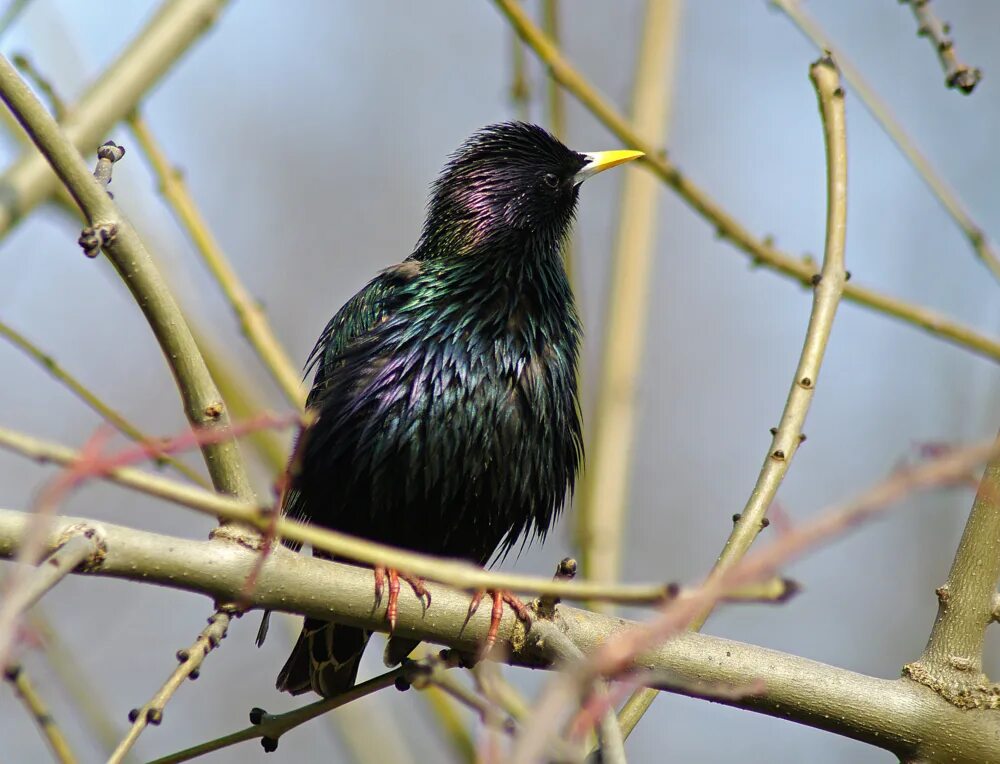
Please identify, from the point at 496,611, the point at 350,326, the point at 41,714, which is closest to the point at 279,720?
the point at 496,611

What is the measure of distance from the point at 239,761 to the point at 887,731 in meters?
7.93

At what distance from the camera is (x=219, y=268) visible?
4703 mm

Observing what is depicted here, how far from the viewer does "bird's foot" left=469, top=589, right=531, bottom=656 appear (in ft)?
11.0

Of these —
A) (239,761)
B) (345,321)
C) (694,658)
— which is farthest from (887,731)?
(239,761)

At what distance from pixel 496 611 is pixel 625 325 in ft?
7.15

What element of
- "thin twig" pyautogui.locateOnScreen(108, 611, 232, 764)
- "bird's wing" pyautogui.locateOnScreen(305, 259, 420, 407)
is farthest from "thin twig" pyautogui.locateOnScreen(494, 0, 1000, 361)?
"thin twig" pyautogui.locateOnScreen(108, 611, 232, 764)

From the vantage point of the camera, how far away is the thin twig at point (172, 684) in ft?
8.71

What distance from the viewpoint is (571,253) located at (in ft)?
18.4

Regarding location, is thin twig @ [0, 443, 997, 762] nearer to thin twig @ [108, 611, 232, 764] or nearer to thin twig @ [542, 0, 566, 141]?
thin twig @ [108, 611, 232, 764]

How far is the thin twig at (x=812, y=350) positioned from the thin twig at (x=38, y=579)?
4.87ft

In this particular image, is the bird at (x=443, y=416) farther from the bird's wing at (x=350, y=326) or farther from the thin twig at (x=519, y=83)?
the thin twig at (x=519, y=83)

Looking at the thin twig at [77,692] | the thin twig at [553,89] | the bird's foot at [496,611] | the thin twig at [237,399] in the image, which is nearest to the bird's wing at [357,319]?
the thin twig at [237,399]

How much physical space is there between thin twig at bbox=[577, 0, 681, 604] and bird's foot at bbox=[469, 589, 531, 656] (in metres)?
1.42

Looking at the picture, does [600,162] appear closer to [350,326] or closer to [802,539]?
[350,326]
